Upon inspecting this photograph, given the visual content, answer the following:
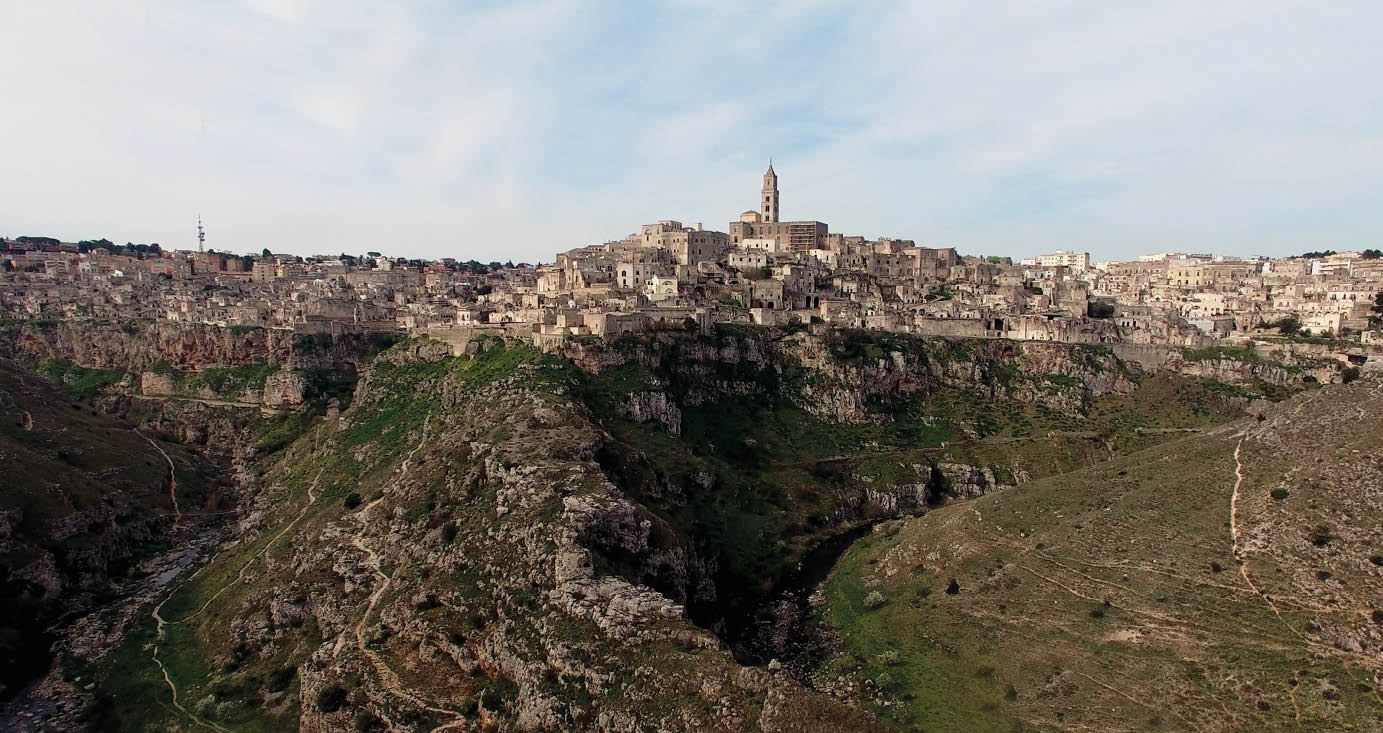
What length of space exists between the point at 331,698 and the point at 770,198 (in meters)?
123

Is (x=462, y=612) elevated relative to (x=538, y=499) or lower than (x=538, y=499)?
Answer: lower

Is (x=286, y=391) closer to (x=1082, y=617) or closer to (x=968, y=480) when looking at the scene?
(x=968, y=480)

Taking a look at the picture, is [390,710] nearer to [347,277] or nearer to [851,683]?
[851,683]

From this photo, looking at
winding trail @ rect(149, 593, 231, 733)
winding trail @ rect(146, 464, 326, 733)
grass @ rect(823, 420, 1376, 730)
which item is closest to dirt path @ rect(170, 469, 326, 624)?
winding trail @ rect(146, 464, 326, 733)

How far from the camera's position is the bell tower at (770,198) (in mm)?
148375

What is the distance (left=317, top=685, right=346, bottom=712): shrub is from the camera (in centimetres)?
3991

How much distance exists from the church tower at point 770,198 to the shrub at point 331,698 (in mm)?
120023

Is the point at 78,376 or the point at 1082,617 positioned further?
the point at 78,376

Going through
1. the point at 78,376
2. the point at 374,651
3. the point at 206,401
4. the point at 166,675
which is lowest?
the point at 166,675

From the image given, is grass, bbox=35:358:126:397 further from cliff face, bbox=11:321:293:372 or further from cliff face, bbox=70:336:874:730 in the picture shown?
cliff face, bbox=70:336:874:730

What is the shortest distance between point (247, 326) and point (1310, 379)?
5013 inches

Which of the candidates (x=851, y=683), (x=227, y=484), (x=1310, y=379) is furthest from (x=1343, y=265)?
(x=227, y=484)

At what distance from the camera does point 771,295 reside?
360 ft

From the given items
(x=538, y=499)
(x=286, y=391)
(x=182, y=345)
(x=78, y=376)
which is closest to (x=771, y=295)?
(x=286, y=391)
